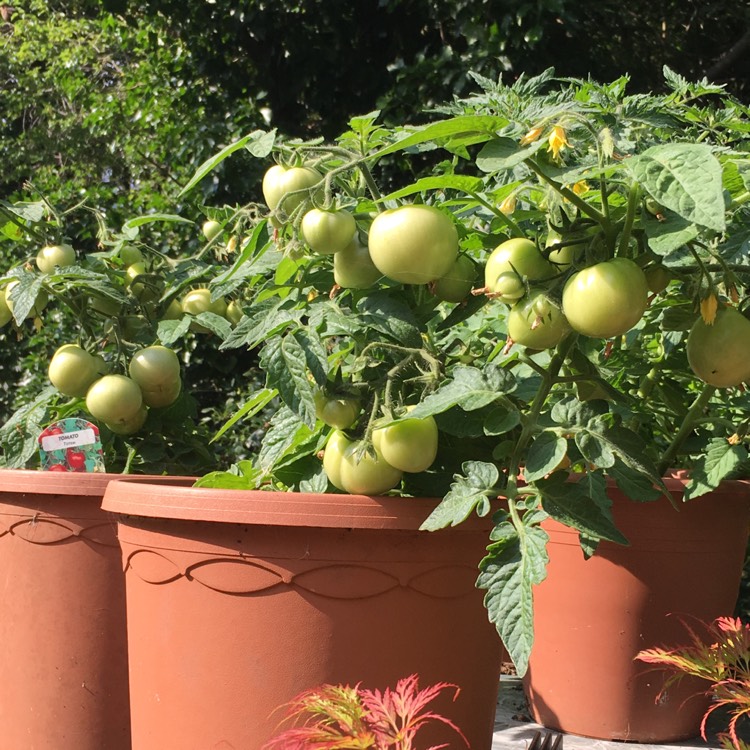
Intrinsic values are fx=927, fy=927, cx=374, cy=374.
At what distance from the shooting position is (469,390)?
91 cm

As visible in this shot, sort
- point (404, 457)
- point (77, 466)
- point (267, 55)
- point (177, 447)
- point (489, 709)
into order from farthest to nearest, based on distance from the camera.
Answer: point (267, 55) → point (177, 447) → point (77, 466) → point (489, 709) → point (404, 457)

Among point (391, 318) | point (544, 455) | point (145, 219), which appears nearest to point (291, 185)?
point (391, 318)

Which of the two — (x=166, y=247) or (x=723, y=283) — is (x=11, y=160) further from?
(x=723, y=283)

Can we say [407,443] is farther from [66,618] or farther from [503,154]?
[66,618]

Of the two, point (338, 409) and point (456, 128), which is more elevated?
point (456, 128)

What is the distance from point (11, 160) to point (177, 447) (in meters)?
3.47

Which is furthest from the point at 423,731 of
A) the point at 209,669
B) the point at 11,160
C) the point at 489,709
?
the point at 11,160

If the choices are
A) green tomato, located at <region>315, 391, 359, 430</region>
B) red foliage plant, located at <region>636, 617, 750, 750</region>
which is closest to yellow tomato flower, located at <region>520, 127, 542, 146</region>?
green tomato, located at <region>315, 391, 359, 430</region>

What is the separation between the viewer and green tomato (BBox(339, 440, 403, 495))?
967 millimetres

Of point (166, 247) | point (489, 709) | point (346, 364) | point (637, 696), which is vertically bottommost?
point (637, 696)

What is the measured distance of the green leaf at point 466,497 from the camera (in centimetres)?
88

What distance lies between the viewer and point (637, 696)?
59.6 inches

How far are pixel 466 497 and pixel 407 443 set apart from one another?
0.08 meters

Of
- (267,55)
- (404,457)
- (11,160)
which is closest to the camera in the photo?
(404,457)
